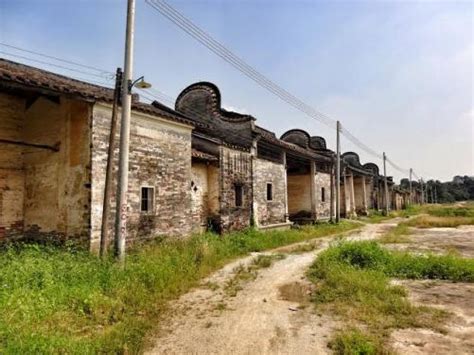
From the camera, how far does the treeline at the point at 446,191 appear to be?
8281 cm

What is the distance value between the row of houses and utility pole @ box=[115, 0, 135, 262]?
3.56ft

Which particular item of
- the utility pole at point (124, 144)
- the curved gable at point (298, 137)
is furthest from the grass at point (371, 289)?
the curved gable at point (298, 137)

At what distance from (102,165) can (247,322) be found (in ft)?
18.5

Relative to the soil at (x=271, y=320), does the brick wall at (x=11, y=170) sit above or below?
above

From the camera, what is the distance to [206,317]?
5.48m

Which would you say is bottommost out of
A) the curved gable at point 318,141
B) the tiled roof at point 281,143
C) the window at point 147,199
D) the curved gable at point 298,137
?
the window at point 147,199

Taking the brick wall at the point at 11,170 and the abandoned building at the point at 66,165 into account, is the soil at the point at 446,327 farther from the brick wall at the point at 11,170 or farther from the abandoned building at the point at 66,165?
the brick wall at the point at 11,170

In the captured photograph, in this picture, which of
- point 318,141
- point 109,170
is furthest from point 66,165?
point 318,141

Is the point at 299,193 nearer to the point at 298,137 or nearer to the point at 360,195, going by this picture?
the point at 298,137

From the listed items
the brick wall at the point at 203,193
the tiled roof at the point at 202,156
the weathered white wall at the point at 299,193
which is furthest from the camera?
the weathered white wall at the point at 299,193

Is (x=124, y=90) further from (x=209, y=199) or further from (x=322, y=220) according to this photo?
(x=322, y=220)

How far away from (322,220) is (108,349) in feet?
64.8

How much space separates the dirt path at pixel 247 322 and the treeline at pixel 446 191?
272ft

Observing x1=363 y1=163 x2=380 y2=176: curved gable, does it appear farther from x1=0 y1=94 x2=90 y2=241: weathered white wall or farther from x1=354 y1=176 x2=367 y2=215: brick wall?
x1=0 y1=94 x2=90 y2=241: weathered white wall
